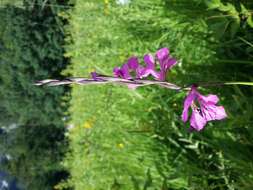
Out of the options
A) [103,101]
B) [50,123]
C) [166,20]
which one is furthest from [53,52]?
[166,20]

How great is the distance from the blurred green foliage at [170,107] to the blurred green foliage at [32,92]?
11.2 feet

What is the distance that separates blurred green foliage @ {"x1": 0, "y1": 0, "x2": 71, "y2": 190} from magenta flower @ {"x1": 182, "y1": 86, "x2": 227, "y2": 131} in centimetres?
547

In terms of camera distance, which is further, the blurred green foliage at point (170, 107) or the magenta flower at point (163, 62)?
the blurred green foliage at point (170, 107)

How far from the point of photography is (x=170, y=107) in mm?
1563

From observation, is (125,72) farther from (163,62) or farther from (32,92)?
(32,92)

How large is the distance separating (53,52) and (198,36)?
5.36m

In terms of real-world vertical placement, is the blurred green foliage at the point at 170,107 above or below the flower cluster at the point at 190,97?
below

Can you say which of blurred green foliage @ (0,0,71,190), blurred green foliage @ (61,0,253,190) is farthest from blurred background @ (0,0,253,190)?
blurred green foliage @ (0,0,71,190)

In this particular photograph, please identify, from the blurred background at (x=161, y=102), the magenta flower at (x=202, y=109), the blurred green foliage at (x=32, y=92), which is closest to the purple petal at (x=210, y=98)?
the magenta flower at (x=202, y=109)

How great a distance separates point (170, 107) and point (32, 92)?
5.47 meters

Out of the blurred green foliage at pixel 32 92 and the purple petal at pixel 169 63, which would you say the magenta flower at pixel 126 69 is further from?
the blurred green foliage at pixel 32 92

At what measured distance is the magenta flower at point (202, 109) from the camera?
0.38m

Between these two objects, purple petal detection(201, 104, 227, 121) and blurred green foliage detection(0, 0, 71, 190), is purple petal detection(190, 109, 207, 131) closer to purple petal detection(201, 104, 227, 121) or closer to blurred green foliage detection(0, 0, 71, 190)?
purple petal detection(201, 104, 227, 121)

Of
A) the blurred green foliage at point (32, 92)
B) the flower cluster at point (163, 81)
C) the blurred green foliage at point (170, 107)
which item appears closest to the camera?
the flower cluster at point (163, 81)
